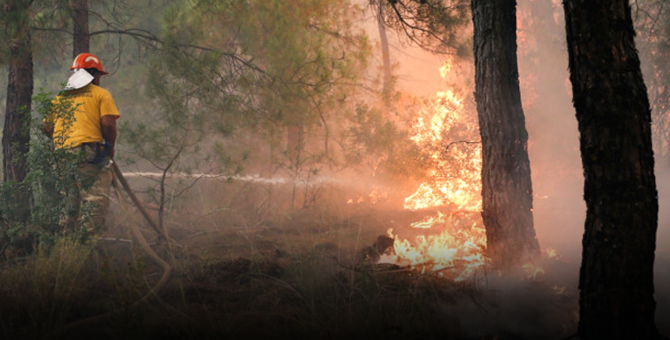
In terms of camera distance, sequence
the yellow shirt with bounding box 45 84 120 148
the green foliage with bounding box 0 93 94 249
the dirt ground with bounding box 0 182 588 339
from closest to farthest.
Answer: the dirt ground with bounding box 0 182 588 339
the green foliage with bounding box 0 93 94 249
the yellow shirt with bounding box 45 84 120 148

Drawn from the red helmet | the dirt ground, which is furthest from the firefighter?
the dirt ground

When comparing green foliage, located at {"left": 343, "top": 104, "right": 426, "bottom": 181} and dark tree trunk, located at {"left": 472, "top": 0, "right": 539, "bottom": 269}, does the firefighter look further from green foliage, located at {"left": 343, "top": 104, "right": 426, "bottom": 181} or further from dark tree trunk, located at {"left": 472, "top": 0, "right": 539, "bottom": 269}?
green foliage, located at {"left": 343, "top": 104, "right": 426, "bottom": 181}

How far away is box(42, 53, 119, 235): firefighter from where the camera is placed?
19.5ft

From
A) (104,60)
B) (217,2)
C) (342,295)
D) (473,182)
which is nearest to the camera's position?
(342,295)

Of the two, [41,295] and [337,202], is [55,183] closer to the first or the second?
[41,295]

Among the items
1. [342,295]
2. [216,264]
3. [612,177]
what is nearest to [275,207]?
[216,264]

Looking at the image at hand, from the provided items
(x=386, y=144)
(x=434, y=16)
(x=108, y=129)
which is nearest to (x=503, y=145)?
(x=434, y=16)

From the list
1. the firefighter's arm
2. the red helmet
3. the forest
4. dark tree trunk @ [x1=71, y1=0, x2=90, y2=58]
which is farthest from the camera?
dark tree trunk @ [x1=71, y1=0, x2=90, y2=58]

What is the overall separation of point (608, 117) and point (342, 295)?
2518 mm

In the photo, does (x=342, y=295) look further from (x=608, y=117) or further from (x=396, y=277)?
(x=608, y=117)

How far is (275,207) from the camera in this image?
1035cm

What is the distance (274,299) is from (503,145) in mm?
2764

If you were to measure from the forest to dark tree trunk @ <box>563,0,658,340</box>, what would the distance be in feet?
0.03

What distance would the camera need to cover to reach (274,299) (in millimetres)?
4633
